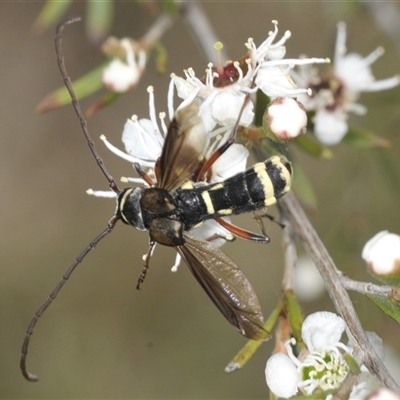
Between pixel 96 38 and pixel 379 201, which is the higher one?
pixel 96 38

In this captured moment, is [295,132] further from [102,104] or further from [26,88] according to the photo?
[26,88]

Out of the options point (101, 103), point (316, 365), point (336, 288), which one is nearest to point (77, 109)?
point (101, 103)

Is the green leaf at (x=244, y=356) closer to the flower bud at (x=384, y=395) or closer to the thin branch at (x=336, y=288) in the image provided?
the thin branch at (x=336, y=288)

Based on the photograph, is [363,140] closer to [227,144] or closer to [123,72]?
[227,144]

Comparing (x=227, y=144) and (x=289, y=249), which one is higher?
(x=227, y=144)

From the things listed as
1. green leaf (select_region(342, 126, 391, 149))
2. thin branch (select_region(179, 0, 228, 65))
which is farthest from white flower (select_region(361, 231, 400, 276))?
thin branch (select_region(179, 0, 228, 65))

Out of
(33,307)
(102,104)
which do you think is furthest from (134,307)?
(102,104)
